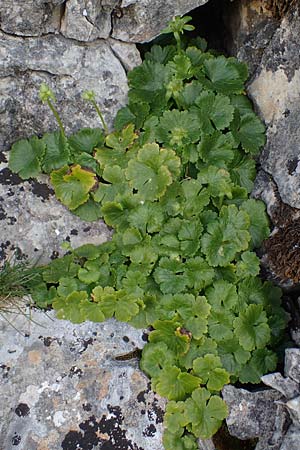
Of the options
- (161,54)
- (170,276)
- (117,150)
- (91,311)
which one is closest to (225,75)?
(161,54)

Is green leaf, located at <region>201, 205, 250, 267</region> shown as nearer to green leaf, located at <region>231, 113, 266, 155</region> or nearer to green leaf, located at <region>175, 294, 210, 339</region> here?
green leaf, located at <region>175, 294, 210, 339</region>

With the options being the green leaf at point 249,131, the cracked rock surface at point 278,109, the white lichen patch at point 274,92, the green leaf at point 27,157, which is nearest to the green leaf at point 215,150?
the green leaf at point 249,131

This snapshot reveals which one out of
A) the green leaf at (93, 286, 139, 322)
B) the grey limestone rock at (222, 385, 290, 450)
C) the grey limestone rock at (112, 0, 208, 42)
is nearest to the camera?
the grey limestone rock at (222, 385, 290, 450)

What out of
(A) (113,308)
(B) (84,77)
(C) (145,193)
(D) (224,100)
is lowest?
(A) (113,308)

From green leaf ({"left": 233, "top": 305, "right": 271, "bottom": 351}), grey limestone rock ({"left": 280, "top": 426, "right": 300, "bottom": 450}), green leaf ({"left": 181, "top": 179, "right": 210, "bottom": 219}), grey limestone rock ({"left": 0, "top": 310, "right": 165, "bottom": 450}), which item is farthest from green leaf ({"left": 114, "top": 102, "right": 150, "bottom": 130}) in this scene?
grey limestone rock ({"left": 280, "top": 426, "right": 300, "bottom": 450})

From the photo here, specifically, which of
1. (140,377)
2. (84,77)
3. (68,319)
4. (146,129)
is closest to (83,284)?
(68,319)

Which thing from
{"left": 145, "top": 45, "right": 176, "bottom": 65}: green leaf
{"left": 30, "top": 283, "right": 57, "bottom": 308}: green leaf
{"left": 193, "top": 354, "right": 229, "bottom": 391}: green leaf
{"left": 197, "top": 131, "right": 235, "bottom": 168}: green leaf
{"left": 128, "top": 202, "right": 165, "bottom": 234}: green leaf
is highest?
{"left": 145, "top": 45, "right": 176, "bottom": 65}: green leaf

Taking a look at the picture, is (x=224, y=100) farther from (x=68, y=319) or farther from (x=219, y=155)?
(x=68, y=319)

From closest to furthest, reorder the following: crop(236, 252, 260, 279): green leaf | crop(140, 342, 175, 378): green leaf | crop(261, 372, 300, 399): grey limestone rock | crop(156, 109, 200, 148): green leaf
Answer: crop(261, 372, 300, 399): grey limestone rock → crop(140, 342, 175, 378): green leaf → crop(236, 252, 260, 279): green leaf → crop(156, 109, 200, 148): green leaf
